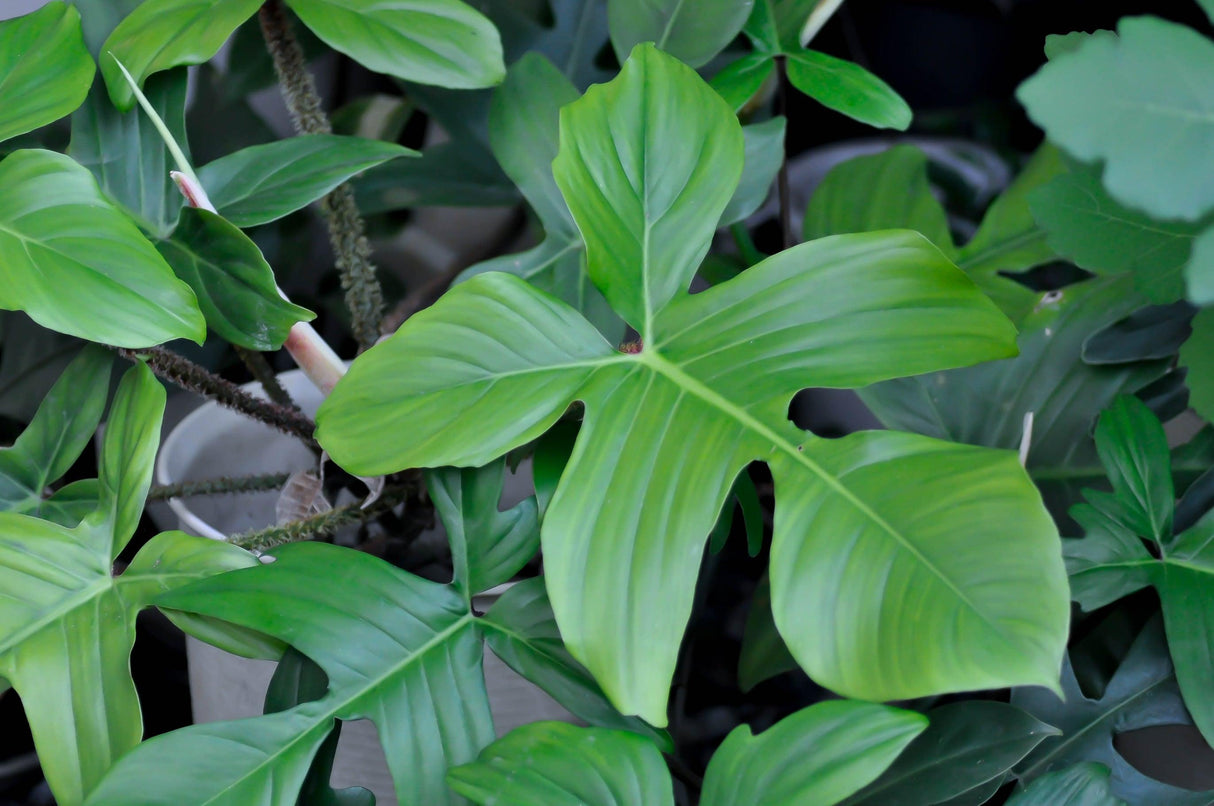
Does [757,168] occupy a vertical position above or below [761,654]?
above

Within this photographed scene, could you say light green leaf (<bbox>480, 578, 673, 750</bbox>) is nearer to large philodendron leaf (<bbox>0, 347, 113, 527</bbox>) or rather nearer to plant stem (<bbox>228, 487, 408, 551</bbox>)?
plant stem (<bbox>228, 487, 408, 551</bbox>)

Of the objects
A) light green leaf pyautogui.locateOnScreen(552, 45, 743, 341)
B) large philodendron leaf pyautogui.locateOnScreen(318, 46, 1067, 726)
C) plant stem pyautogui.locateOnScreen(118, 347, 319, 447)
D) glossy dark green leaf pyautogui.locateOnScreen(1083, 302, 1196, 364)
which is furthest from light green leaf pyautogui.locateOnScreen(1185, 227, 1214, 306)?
plant stem pyautogui.locateOnScreen(118, 347, 319, 447)

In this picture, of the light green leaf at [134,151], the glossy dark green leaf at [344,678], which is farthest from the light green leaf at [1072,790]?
the light green leaf at [134,151]

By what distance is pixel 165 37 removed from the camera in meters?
0.59

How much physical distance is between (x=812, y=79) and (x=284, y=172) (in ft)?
1.11

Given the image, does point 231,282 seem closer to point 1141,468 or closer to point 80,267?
point 80,267

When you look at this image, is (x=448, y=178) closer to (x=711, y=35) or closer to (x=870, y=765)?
(x=711, y=35)

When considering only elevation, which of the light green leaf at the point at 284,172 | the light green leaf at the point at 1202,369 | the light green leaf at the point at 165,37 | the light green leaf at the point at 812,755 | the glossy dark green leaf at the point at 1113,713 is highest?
the light green leaf at the point at 165,37

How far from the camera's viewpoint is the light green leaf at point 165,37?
58 cm

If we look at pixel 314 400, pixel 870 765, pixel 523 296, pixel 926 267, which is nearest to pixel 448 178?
pixel 314 400

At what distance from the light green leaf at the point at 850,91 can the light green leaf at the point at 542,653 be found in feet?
1.10

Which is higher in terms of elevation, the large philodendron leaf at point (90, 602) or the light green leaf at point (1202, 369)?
the large philodendron leaf at point (90, 602)

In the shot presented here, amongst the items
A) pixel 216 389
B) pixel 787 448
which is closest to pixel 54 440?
pixel 216 389

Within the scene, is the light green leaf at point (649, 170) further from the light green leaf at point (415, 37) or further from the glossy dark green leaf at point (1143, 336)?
the glossy dark green leaf at point (1143, 336)
